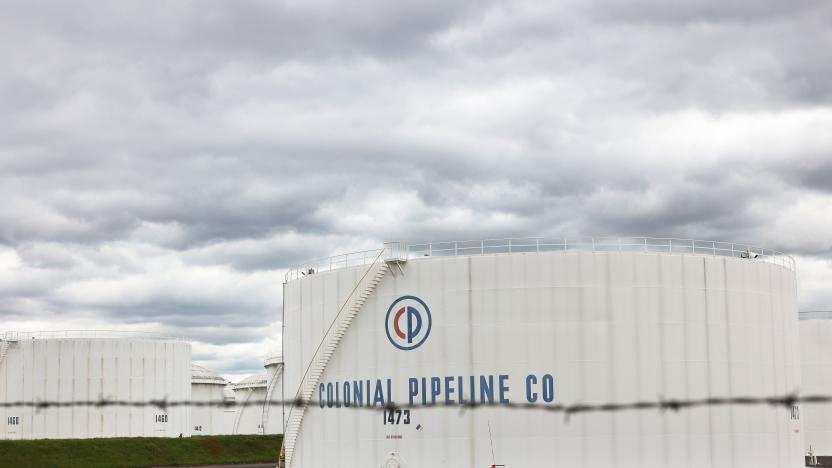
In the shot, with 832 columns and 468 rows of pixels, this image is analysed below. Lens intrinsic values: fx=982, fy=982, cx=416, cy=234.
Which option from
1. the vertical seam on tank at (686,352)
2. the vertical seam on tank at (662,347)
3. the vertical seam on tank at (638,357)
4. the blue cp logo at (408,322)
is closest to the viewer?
the vertical seam on tank at (638,357)

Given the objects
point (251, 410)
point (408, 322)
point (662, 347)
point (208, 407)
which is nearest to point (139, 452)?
point (208, 407)

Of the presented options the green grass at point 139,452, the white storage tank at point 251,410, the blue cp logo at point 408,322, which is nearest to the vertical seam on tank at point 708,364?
the blue cp logo at point 408,322

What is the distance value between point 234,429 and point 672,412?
3061 inches

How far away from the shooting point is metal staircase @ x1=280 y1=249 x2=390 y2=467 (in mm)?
57750

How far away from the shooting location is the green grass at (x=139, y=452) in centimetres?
8494

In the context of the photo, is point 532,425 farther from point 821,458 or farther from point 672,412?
point 821,458

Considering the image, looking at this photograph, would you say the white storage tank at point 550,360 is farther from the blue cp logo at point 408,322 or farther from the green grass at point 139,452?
the green grass at point 139,452

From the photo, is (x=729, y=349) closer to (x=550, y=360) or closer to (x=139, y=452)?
(x=550, y=360)

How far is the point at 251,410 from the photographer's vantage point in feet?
398

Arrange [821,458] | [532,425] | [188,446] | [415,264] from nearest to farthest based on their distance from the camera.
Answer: [532,425]
[415,264]
[821,458]
[188,446]

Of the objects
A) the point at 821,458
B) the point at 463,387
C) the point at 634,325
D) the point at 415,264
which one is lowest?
the point at 821,458

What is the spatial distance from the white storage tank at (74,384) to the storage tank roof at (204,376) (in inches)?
797

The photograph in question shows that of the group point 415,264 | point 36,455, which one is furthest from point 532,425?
point 36,455

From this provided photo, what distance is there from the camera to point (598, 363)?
5328cm
